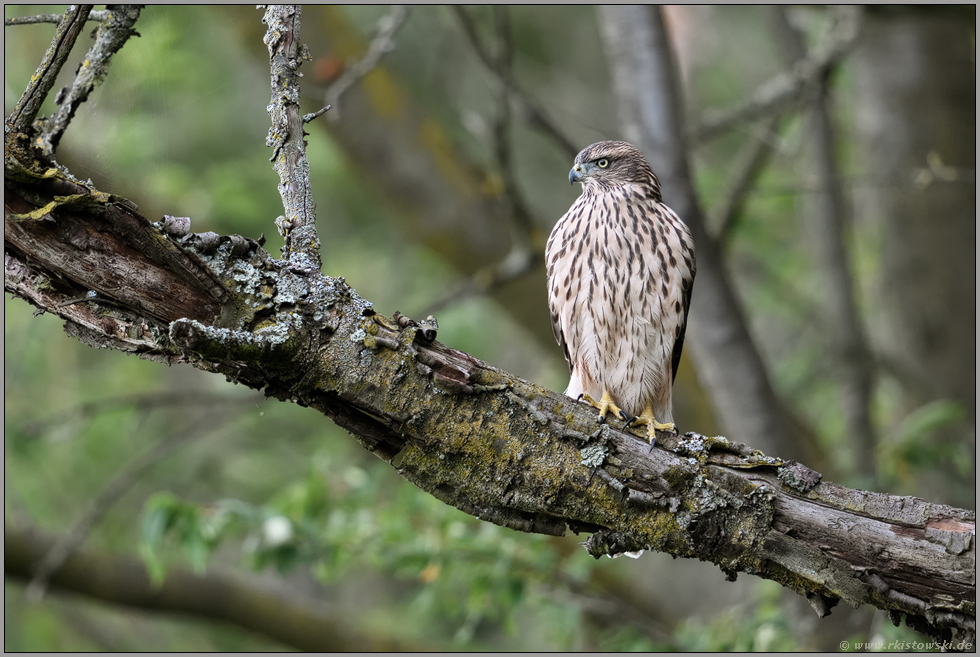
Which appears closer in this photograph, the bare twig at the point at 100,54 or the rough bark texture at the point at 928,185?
the bare twig at the point at 100,54

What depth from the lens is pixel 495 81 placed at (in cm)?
479

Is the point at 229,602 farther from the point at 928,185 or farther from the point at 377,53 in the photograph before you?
the point at 928,185

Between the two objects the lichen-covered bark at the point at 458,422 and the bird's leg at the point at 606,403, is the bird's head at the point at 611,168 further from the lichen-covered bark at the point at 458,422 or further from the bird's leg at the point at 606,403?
the lichen-covered bark at the point at 458,422

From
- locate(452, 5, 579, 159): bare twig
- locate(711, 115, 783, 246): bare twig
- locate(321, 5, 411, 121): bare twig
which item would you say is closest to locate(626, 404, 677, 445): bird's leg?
locate(711, 115, 783, 246): bare twig

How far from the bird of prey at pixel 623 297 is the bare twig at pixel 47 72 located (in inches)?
96.3

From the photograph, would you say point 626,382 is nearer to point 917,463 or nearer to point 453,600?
point 917,463

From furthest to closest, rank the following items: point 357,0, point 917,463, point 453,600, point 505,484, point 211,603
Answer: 1. point 357,0
2. point 211,603
3. point 453,600
4. point 917,463
5. point 505,484

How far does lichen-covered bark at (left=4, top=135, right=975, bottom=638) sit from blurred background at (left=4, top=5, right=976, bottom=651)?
56 cm

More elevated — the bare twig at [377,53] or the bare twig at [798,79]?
the bare twig at [798,79]

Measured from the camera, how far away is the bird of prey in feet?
12.8

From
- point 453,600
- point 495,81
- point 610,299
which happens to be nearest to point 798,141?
point 495,81

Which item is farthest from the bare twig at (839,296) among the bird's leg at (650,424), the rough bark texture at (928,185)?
the bird's leg at (650,424)

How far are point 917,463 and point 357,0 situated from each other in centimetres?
505

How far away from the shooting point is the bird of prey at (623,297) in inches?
154
